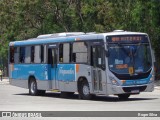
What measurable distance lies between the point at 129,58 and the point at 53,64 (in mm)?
5635

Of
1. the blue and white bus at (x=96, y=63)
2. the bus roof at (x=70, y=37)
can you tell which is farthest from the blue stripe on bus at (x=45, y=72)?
the bus roof at (x=70, y=37)

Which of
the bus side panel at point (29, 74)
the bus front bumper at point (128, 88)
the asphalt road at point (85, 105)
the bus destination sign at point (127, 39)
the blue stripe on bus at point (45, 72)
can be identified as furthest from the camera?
the bus side panel at point (29, 74)

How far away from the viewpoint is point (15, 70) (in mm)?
31125

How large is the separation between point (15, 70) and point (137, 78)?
10.7 meters

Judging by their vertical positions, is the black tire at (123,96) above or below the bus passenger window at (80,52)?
below

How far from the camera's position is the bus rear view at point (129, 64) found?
73.4ft

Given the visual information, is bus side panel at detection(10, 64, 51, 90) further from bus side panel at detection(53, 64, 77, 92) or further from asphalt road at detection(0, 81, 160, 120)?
asphalt road at detection(0, 81, 160, 120)

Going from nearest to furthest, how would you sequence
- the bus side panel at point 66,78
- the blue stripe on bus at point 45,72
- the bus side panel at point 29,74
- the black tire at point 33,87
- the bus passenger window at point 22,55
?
the bus side panel at point 66,78, the blue stripe on bus at point 45,72, the bus side panel at point 29,74, the black tire at point 33,87, the bus passenger window at point 22,55

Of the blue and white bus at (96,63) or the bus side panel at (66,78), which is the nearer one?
the blue and white bus at (96,63)

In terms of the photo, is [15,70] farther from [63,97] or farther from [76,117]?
[76,117]

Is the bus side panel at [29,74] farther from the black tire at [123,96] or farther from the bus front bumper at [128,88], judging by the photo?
the bus front bumper at [128,88]

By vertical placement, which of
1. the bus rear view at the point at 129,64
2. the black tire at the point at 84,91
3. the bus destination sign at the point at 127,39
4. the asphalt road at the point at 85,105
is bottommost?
the asphalt road at the point at 85,105

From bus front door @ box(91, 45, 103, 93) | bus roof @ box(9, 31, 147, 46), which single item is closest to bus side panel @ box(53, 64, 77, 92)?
bus roof @ box(9, 31, 147, 46)

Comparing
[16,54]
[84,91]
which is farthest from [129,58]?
[16,54]
